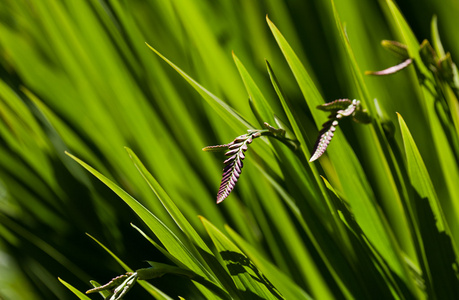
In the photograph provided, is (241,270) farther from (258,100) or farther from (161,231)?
(258,100)

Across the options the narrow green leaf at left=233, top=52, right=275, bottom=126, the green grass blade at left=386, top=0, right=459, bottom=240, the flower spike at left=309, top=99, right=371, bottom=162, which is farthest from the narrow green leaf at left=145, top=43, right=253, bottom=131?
the green grass blade at left=386, top=0, right=459, bottom=240

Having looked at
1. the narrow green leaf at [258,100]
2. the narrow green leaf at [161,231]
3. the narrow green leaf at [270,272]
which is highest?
the narrow green leaf at [258,100]

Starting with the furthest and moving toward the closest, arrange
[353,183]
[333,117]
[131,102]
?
[131,102] → [353,183] → [333,117]

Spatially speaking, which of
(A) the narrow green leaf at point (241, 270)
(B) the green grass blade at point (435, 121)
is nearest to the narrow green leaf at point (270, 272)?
(A) the narrow green leaf at point (241, 270)

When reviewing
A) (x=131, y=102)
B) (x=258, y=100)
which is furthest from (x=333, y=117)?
(x=131, y=102)

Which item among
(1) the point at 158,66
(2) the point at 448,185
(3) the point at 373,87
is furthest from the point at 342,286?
(1) the point at 158,66

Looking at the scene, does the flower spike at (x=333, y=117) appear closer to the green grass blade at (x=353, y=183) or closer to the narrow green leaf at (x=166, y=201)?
the green grass blade at (x=353, y=183)

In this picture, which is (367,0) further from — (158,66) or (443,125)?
(158,66)

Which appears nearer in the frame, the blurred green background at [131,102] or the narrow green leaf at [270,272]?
the narrow green leaf at [270,272]

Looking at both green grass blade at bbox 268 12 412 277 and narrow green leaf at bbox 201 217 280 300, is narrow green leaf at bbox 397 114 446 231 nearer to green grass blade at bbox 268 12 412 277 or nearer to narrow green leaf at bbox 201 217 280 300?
green grass blade at bbox 268 12 412 277
